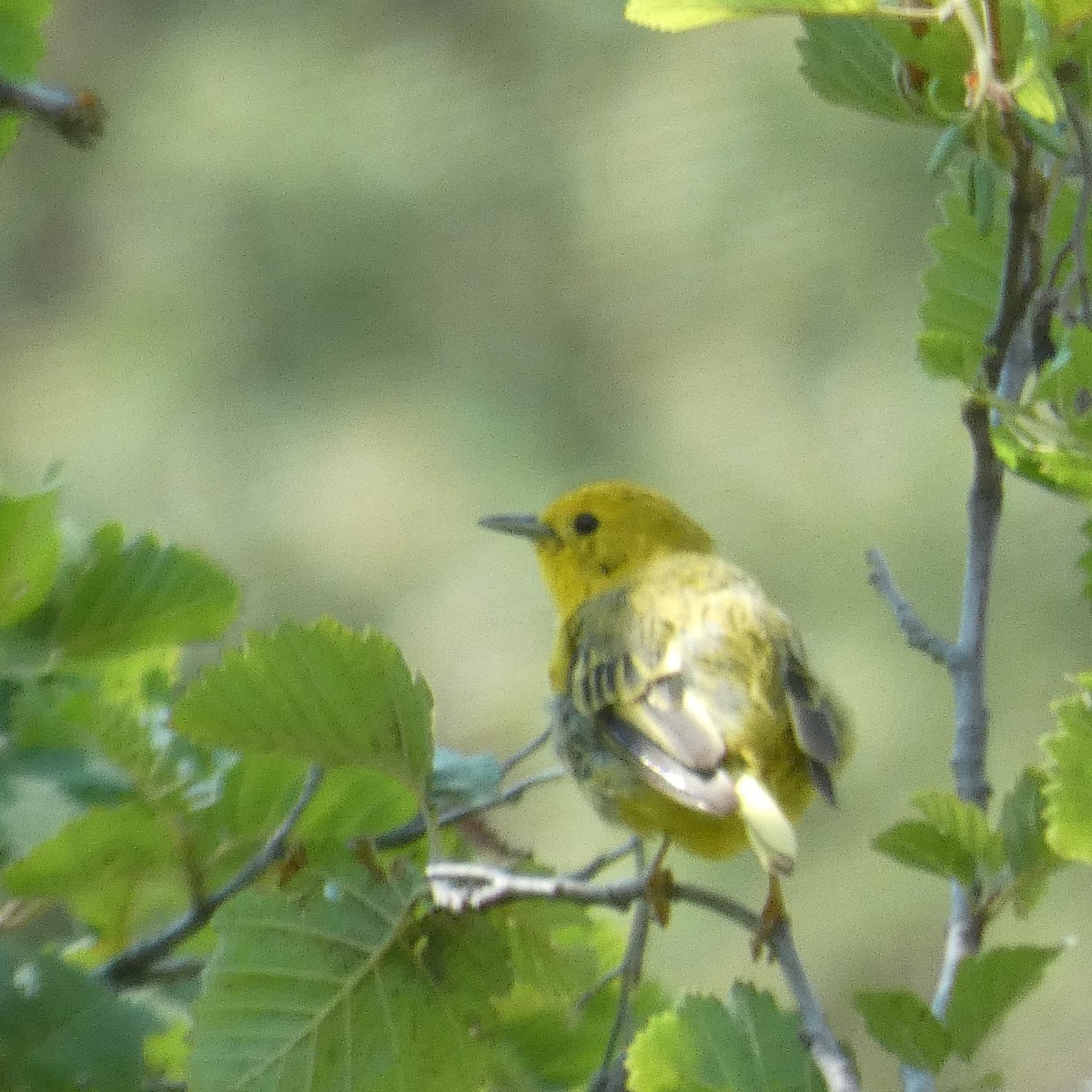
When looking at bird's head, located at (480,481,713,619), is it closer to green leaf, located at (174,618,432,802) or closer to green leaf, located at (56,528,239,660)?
green leaf, located at (56,528,239,660)

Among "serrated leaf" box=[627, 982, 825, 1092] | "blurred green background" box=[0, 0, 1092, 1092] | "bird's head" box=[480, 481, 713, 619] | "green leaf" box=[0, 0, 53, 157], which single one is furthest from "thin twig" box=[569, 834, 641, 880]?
"blurred green background" box=[0, 0, 1092, 1092]

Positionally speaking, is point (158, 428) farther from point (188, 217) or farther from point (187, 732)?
point (187, 732)

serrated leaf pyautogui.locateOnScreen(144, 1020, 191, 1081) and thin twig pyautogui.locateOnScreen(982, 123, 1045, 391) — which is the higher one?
thin twig pyautogui.locateOnScreen(982, 123, 1045, 391)

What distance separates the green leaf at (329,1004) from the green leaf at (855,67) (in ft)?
2.31

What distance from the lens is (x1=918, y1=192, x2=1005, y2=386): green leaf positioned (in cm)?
148

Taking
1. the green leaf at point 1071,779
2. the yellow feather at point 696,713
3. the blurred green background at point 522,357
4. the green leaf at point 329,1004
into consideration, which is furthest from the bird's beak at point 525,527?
the blurred green background at point 522,357

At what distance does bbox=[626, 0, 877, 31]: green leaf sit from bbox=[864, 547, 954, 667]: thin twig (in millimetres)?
477

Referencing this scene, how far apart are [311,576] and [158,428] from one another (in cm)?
93

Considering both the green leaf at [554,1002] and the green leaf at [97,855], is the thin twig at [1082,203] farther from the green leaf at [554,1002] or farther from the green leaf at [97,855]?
the green leaf at [97,855]

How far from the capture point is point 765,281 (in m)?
6.60

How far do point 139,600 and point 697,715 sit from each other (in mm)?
733

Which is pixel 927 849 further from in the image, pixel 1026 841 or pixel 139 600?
pixel 139 600

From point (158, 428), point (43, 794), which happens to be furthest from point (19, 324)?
point (43, 794)

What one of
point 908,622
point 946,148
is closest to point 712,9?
point 946,148
